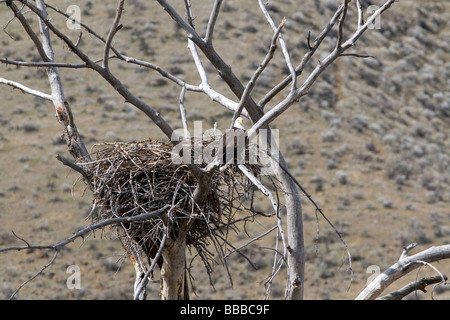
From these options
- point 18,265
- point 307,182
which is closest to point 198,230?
point 18,265

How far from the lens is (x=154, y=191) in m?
5.10

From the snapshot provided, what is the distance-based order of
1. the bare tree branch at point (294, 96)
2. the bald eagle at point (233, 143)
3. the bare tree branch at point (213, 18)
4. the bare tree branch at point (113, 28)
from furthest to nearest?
the bare tree branch at point (213, 18), the bald eagle at point (233, 143), the bare tree branch at point (294, 96), the bare tree branch at point (113, 28)

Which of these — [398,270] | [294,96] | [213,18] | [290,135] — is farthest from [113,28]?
[290,135]

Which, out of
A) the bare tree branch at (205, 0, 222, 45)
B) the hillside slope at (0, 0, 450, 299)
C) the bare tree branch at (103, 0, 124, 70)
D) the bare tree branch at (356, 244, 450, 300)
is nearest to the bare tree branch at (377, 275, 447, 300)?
the bare tree branch at (356, 244, 450, 300)

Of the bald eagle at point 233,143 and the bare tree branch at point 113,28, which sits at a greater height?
the bare tree branch at point 113,28

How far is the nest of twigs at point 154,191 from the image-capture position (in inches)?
199

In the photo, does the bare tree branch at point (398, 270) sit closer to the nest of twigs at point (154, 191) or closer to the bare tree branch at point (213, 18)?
the nest of twigs at point (154, 191)

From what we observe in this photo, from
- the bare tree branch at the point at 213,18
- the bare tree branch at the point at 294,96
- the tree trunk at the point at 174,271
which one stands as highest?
the bare tree branch at the point at 213,18

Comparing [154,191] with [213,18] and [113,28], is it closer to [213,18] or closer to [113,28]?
[213,18]

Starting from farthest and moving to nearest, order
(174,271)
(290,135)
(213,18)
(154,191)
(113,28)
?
(290,135), (174,271), (154,191), (213,18), (113,28)

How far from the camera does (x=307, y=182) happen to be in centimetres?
2428

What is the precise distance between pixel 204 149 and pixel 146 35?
87.9ft

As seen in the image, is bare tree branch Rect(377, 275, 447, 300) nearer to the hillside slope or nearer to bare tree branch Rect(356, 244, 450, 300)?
bare tree branch Rect(356, 244, 450, 300)

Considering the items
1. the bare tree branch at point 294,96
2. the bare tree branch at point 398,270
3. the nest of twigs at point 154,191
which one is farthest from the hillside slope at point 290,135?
the bare tree branch at point 294,96
